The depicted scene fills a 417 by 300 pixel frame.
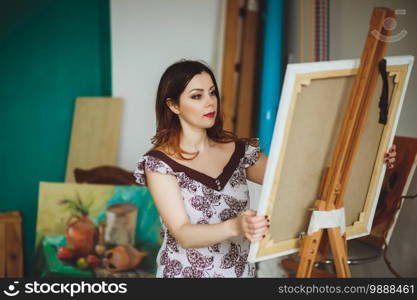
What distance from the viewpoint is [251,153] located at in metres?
2.24

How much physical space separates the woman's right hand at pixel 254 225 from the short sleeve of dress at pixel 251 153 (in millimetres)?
494

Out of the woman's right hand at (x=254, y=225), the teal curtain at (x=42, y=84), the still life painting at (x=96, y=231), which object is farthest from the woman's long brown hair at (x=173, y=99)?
the teal curtain at (x=42, y=84)

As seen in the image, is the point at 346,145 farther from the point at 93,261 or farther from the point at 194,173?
the point at 93,261

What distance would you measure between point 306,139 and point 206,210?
48 cm

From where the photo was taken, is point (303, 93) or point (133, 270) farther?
point (133, 270)

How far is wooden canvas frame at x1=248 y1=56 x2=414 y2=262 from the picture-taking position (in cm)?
167

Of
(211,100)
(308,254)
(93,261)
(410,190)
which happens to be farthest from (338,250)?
(93,261)

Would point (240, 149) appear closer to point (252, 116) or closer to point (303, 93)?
point (303, 93)

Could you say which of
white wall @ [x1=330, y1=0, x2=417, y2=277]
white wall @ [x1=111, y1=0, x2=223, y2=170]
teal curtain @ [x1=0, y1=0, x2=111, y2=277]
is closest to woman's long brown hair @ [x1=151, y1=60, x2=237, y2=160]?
white wall @ [x1=330, y1=0, x2=417, y2=277]

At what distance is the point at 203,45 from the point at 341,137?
2586 millimetres

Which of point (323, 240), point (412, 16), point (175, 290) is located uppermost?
point (412, 16)

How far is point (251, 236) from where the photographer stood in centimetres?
173

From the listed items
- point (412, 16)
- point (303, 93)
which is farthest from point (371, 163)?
point (412, 16)

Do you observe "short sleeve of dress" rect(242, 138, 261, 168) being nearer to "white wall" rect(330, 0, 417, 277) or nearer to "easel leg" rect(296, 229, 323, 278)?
"easel leg" rect(296, 229, 323, 278)
